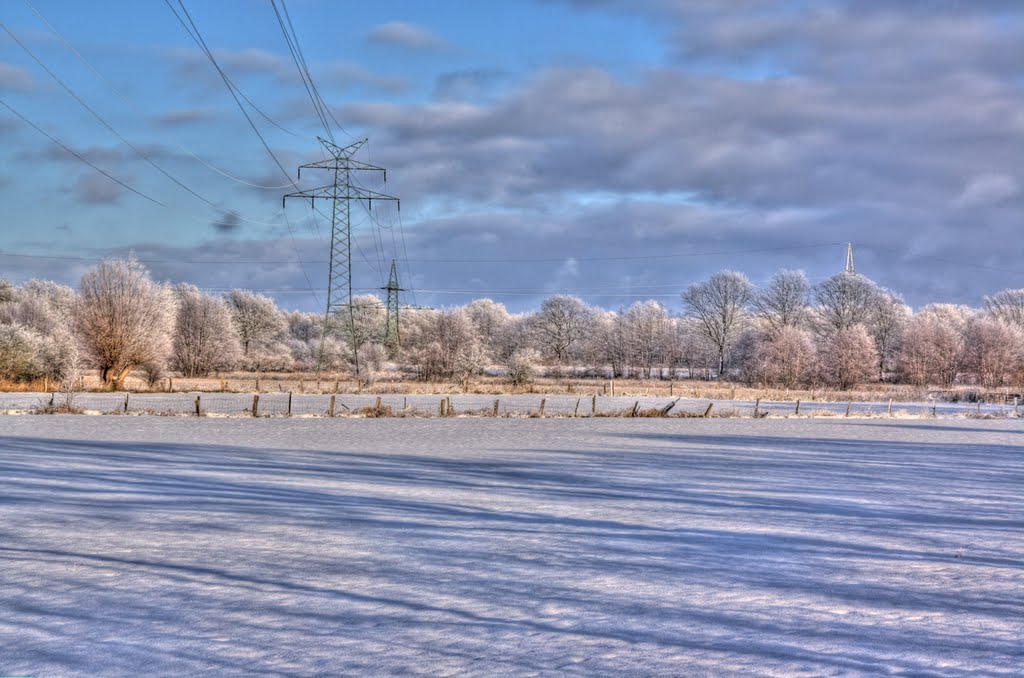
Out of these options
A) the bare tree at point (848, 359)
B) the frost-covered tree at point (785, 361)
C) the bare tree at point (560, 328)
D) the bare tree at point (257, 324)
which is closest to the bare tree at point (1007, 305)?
the bare tree at point (848, 359)

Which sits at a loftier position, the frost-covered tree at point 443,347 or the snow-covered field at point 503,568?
→ the frost-covered tree at point 443,347

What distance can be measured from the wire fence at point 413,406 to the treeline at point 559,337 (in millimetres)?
5923

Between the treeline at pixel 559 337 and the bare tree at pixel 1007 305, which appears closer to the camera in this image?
the treeline at pixel 559 337

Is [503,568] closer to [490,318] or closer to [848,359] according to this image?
[848,359]

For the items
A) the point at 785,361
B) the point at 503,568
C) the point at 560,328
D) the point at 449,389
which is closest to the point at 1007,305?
the point at 785,361

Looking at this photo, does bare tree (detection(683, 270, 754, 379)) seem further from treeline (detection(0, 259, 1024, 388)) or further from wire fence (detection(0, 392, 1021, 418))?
wire fence (detection(0, 392, 1021, 418))

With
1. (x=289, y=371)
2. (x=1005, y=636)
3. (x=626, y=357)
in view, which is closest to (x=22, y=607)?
(x=1005, y=636)

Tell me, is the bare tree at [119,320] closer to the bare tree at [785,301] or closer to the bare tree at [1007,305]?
the bare tree at [785,301]

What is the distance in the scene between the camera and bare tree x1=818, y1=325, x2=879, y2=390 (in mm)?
76562

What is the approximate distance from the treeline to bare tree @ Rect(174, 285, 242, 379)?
0.16 m

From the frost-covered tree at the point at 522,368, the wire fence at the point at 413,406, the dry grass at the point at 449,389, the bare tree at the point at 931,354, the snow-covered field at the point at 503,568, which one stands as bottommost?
A: the snow-covered field at the point at 503,568

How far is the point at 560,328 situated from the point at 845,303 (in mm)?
33168

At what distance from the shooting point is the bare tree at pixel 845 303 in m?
91.4

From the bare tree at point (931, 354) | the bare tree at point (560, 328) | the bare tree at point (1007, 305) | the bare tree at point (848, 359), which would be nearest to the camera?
the bare tree at point (848, 359)
